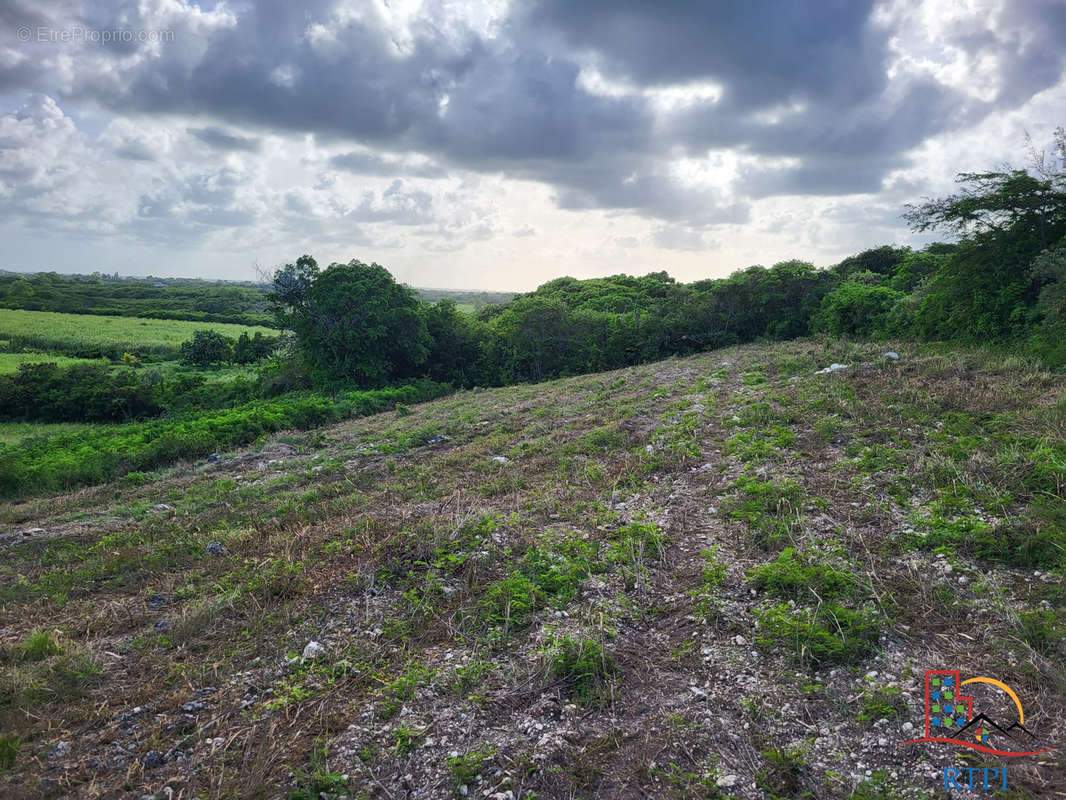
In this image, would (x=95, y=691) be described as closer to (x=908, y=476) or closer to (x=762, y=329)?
(x=908, y=476)

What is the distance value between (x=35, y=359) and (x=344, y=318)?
18974 mm

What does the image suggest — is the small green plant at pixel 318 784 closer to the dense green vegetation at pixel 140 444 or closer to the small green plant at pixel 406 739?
the small green plant at pixel 406 739

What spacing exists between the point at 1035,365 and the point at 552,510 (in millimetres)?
9107

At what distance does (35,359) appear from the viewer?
2866cm

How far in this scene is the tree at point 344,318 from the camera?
21.4 meters

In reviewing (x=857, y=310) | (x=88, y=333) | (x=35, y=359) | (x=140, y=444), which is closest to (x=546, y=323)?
(x=857, y=310)

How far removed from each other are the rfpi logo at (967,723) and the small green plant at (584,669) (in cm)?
153

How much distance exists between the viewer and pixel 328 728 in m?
3.20

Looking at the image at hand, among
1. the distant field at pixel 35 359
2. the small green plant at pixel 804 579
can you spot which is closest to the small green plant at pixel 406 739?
the small green plant at pixel 804 579

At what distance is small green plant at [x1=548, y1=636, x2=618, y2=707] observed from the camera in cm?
337

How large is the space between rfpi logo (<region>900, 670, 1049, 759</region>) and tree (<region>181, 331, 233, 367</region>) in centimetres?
→ 3396

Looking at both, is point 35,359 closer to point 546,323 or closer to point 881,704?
point 546,323

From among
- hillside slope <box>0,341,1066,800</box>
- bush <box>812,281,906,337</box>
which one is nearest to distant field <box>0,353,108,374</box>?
hillside slope <box>0,341,1066,800</box>

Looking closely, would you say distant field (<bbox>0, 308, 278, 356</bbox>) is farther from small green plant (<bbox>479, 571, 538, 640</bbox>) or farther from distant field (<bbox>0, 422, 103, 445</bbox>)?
small green plant (<bbox>479, 571, 538, 640</bbox>)
